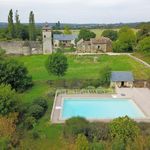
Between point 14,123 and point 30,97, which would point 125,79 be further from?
point 14,123

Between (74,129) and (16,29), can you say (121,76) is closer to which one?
(74,129)

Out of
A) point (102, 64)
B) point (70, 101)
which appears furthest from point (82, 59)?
point (70, 101)

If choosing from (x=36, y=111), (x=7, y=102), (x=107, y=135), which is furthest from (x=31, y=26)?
(x=107, y=135)

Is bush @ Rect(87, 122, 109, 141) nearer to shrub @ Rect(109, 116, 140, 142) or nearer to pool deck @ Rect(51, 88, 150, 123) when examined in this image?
shrub @ Rect(109, 116, 140, 142)

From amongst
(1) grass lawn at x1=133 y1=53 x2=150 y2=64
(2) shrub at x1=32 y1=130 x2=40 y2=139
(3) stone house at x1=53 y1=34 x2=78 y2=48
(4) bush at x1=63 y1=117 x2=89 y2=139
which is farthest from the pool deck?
(3) stone house at x1=53 y1=34 x2=78 y2=48

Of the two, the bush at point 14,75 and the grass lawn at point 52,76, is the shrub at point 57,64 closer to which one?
the grass lawn at point 52,76

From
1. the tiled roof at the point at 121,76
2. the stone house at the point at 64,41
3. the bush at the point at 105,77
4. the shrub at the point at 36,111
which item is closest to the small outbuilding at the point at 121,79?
the tiled roof at the point at 121,76

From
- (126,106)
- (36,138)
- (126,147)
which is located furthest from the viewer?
(126,106)
